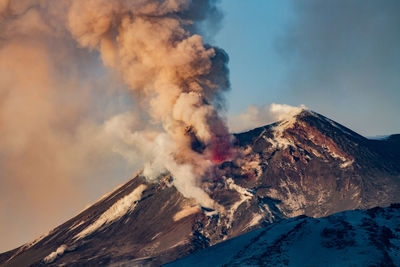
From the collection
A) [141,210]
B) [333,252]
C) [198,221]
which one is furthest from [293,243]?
[141,210]

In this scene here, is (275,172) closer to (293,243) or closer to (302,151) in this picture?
(302,151)

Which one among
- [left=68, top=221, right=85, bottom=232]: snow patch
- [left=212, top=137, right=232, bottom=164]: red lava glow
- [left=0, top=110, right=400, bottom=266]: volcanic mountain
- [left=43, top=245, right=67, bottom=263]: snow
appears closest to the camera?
[left=0, top=110, right=400, bottom=266]: volcanic mountain

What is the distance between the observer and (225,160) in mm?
186250

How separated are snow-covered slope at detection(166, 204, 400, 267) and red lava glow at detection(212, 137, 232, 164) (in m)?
89.0

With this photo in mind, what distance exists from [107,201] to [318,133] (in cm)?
8084

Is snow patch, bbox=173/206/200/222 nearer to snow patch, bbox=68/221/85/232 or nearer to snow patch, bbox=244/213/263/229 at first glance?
snow patch, bbox=244/213/263/229

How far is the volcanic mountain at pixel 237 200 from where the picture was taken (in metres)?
150

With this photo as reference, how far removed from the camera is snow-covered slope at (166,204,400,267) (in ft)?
227

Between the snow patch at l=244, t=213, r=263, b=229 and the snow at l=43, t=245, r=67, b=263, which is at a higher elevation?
the snow at l=43, t=245, r=67, b=263

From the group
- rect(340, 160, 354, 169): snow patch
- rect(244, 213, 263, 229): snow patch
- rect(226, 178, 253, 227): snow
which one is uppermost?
rect(226, 178, 253, 227): snow

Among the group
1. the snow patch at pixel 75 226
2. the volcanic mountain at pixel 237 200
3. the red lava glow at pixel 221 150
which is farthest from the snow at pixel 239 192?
the snow patch at pixel 75 226

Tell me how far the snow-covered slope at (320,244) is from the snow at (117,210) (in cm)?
8750

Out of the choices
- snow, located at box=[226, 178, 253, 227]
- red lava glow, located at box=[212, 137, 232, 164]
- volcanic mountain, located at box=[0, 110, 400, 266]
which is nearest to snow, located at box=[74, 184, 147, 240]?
volcanic mountain, located at box=[0, 110, 400, 266]

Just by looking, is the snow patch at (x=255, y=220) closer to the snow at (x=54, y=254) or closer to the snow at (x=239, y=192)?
the snow at (x=239, y=192)
